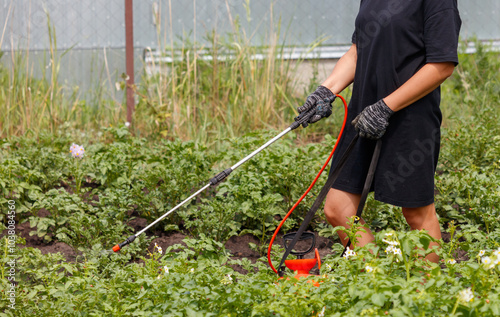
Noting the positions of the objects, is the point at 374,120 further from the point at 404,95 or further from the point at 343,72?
the point at 343,72

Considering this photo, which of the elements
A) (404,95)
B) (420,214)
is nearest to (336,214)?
(420,214)

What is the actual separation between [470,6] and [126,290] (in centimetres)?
671

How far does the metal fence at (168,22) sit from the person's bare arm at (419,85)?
494 cm

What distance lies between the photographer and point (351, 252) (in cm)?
235

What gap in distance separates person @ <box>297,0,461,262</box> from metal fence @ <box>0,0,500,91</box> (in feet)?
15.7

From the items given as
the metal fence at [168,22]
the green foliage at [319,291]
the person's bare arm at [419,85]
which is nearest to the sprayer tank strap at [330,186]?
the person's bare arm at [419,85]

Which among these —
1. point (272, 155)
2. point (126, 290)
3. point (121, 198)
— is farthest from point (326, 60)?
point (126, 290)

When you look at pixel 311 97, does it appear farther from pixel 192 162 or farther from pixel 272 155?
pixel 192 162

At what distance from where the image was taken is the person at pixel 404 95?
252 centimetres

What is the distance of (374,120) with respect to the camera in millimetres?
2586

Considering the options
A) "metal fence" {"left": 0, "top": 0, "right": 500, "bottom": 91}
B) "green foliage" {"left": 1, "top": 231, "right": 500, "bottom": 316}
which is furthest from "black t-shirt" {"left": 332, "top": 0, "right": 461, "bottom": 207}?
"metal fence" {"left": 0, "top": 0, "right": 500, "bottom": 91}

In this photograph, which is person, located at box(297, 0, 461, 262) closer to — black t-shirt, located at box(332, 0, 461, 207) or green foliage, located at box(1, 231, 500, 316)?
black t-shirt, located at box(332, 0, 461, 207)

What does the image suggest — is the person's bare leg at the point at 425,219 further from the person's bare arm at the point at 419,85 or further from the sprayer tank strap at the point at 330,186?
the person's bare arm at the point at 419,85

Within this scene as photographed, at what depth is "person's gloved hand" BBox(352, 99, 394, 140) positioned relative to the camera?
2580 millimetres
